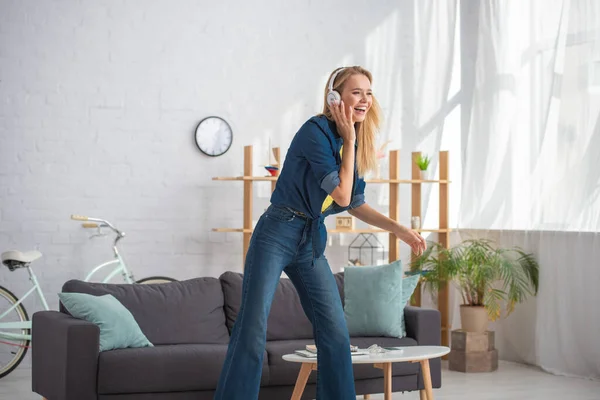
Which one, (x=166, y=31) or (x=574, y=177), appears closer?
(x=574, y=177)

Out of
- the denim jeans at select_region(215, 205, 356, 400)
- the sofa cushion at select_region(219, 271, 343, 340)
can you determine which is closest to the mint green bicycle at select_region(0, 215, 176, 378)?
the sofa cushion at select_region(219, 271, 343, 340)

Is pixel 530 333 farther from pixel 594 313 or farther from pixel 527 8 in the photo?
pixel 527 8

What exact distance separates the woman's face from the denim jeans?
0.42 meters

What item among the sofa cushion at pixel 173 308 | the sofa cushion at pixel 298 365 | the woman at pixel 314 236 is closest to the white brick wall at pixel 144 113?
the sofa cushion at pixel 173 308

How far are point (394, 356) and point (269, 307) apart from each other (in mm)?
1153

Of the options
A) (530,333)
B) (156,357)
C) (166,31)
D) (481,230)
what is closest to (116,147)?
(166,31)

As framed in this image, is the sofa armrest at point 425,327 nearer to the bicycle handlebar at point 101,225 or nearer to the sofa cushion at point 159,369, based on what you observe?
the sofa cushion at point 159,369

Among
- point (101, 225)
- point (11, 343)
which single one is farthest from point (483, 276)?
point (11, 343)

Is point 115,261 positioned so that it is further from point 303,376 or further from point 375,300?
point 303,376

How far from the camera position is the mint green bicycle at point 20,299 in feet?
18.2

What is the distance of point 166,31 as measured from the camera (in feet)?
21.1

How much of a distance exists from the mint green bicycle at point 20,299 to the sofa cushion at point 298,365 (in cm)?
178

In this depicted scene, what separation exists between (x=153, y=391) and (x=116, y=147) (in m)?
2.55

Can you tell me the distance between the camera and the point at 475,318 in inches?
243
